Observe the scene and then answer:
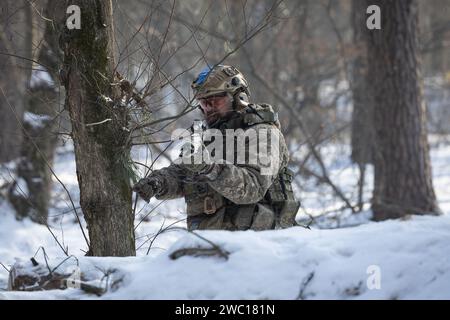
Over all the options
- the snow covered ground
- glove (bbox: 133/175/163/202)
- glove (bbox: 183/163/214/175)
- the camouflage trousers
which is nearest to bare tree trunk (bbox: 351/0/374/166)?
the camouflage trousers

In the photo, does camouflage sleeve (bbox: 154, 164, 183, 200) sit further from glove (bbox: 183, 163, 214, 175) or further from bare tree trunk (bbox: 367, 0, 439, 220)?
bare tree trunk (bbox: 367, 0, 439, 220)

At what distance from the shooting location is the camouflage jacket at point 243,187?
4.17 metres

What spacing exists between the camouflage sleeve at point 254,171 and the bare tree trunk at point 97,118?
652 millimetres

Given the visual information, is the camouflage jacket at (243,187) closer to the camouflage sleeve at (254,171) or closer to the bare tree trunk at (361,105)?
the camouflage sleeve at (254,171)

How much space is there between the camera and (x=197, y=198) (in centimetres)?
449

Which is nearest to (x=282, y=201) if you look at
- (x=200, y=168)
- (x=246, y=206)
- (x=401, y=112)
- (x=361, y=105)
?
(x=246, y=206)

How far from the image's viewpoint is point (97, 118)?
13.6 ft

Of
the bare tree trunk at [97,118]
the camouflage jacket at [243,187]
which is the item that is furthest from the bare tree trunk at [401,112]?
the bare tree trunk at [97,118]

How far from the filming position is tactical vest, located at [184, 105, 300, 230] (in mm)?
4410

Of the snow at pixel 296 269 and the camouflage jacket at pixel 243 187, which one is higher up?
the camouflage jacket at pixel 243 187

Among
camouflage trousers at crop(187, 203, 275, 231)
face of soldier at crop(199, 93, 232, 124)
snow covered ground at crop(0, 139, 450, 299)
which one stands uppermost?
face of soldier at crop(199, 93, 232, 124)

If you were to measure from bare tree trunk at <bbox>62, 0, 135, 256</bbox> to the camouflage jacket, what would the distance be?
1.04ft
